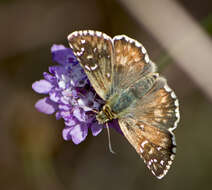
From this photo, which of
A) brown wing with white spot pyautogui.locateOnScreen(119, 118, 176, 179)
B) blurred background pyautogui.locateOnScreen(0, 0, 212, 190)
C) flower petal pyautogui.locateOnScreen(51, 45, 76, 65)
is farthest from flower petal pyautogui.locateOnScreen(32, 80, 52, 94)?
blurred background pyautogui.locateOnScreen(0, 0, 212, 190)

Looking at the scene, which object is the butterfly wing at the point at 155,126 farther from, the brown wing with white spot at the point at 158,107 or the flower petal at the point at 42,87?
the flower petal at the point at 42,87

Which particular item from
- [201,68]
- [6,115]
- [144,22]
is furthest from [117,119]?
[6,115]

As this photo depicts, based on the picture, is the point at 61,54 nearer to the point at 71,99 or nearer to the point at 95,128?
the point at 71,99

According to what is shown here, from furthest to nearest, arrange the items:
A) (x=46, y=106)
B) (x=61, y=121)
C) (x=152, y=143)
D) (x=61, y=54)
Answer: (x=61, y=121), (x=61, y=54), (x=46, y=106), (x=152, y=143)

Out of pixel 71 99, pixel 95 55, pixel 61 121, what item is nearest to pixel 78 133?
pixel 71 99

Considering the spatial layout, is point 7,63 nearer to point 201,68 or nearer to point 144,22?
point 144,22

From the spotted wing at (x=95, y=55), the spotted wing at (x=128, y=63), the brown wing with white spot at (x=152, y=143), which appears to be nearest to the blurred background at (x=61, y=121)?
the spotted wing at (x=128, y=63)

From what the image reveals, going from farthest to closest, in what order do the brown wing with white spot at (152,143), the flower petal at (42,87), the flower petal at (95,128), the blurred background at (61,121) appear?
the blurred background at (61,121) → the flower petal at (42,87) → the flower petal at (95,128) → the brown wing with white spot at (152,143)
